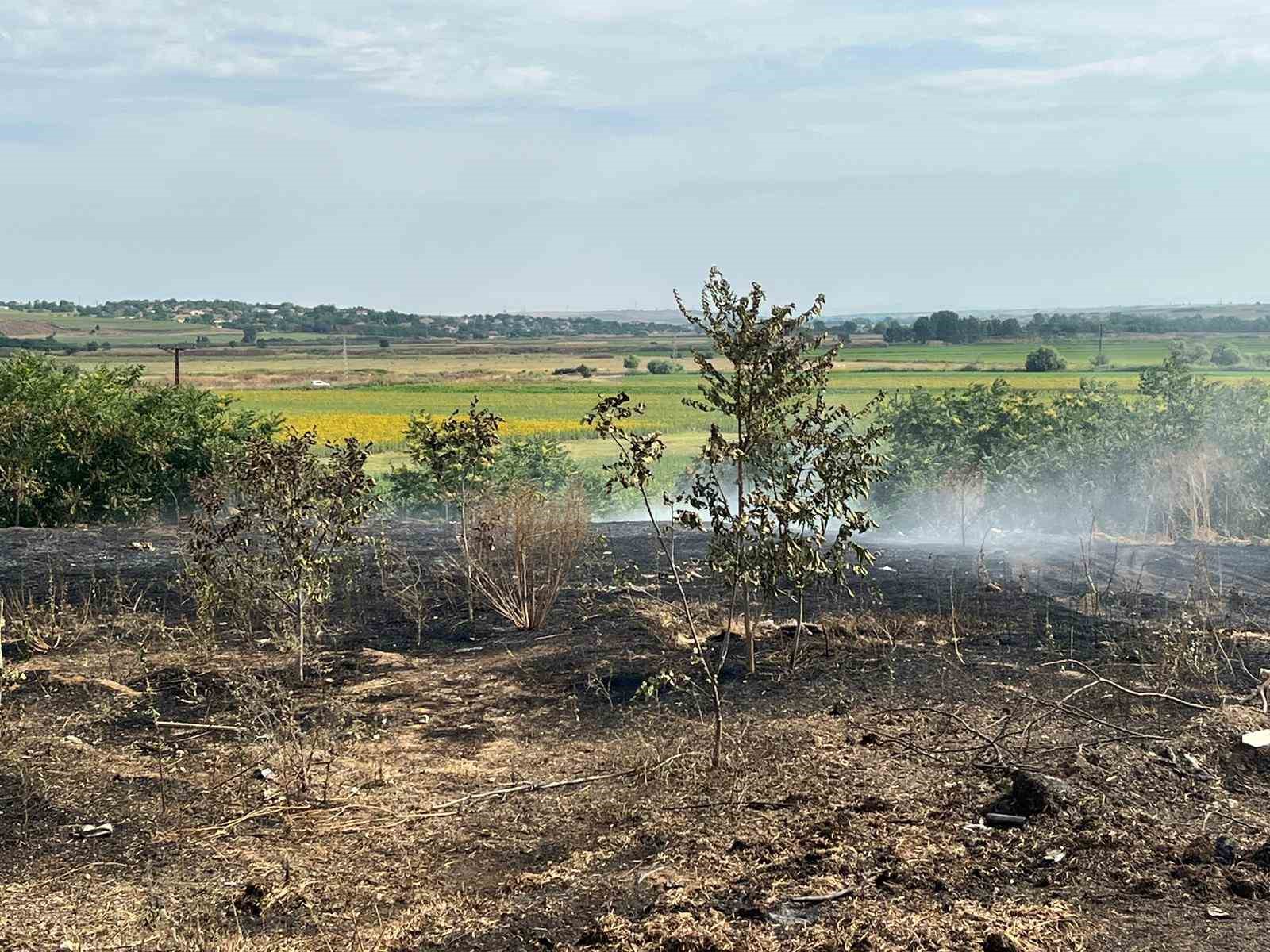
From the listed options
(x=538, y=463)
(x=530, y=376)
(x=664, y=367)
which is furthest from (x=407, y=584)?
(x=664, y=367)

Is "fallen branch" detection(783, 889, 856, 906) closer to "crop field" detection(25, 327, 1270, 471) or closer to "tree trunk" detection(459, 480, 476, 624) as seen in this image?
"tree trunk" detection(459, 480, 476, 624)

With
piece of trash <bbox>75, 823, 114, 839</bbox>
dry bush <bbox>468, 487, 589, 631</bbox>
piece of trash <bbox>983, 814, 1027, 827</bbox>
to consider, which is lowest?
piece of trash <bbox>75, 823, 114, 839</bbox>

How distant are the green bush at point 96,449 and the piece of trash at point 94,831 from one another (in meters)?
8.86

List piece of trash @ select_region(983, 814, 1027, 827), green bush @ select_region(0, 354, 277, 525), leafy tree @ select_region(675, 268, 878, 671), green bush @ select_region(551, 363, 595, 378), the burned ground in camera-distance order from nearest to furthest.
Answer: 1. the burned ground
2. piece of trash @ select_region(983, 814, 1027, 827)
3. leafy tree @ select_region(675, 268, 878, 671)
4. green bush @ select_region(0, 354, 277, 525)
5. green bush @ select_region(551, 363, 595, 378)

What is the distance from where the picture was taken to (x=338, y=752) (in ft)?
21.6

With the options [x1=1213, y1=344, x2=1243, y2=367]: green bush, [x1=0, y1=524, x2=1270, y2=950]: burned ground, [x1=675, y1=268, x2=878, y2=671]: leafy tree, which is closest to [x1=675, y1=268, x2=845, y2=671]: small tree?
[x1=675, y1=268, x2=878, y2=671]: leafy tree

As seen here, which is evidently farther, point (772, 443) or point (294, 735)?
point (772, 443)

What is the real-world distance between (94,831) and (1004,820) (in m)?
3.93

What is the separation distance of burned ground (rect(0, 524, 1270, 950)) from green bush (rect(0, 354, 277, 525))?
5.38 m

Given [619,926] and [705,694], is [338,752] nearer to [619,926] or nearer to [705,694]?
[705,694]

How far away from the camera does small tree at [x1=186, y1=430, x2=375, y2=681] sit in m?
7.75

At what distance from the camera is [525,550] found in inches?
375

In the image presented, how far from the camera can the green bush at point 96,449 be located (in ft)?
47.9

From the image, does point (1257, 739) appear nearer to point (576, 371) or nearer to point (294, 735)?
point (294, 735)
